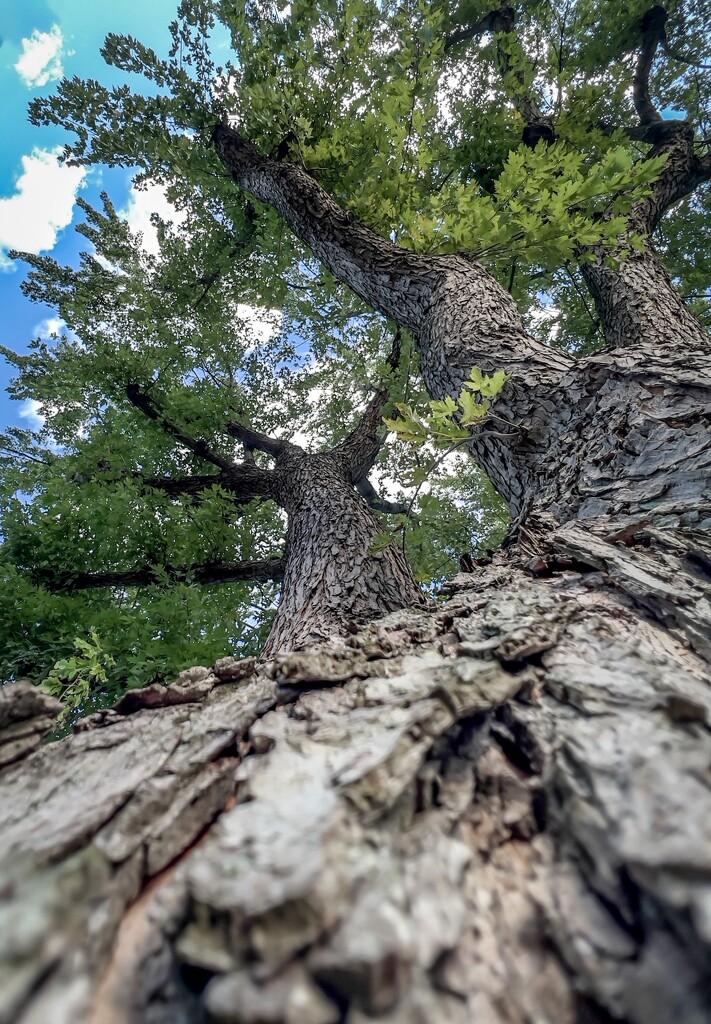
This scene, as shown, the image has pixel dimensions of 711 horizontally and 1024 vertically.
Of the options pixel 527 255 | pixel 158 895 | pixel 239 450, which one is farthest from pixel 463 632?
pixel 239 450

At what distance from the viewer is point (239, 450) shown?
6.70 meters

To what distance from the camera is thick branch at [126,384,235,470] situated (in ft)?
18.1

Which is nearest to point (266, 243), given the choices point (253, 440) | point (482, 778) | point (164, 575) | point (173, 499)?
point (253, 440)

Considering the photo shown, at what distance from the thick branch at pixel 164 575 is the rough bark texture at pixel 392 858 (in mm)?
3877

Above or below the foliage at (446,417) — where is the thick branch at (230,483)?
above

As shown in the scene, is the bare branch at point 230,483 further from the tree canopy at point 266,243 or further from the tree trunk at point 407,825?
the tree trunk at point 407,825

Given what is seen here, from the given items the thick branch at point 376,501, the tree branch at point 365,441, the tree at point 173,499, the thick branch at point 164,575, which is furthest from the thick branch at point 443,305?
the thick branch at point 376,501

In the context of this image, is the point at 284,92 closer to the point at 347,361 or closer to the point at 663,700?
the point at 347,361

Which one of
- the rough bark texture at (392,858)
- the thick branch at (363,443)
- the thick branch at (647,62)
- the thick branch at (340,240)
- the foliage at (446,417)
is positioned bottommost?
the rough bark texture at (392,858)

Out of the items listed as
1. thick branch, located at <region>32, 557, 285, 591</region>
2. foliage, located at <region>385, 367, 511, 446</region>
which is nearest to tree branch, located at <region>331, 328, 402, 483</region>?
thick branch, located at <region>32, 557, 285, 591</region>

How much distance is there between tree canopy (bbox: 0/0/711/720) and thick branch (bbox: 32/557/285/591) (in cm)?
3

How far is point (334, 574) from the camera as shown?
275cm

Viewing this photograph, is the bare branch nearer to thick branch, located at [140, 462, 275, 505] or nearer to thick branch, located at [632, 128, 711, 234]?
thick branch, located at [140, 462, 275, 505]

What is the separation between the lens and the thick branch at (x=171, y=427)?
5.50 metres
